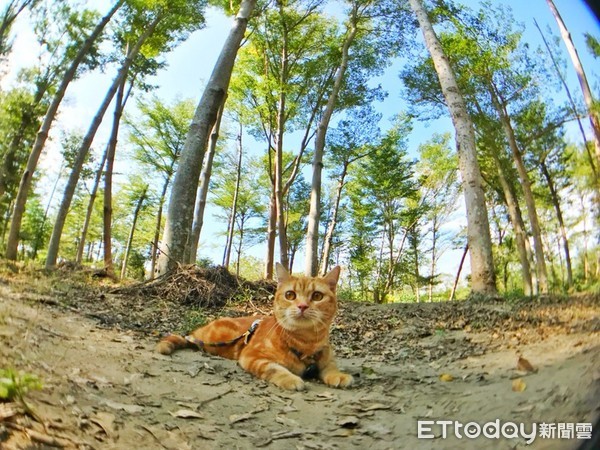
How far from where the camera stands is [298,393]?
2.61m

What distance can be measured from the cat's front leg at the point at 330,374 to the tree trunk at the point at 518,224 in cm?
155

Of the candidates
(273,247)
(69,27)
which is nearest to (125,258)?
(273,247)

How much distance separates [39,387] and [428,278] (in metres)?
2.89

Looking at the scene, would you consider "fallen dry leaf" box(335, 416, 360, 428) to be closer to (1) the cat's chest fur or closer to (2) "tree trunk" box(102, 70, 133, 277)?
(1) the cat's chest fur

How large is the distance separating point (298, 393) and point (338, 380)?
14.5 inches

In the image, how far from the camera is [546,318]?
1.21 metres

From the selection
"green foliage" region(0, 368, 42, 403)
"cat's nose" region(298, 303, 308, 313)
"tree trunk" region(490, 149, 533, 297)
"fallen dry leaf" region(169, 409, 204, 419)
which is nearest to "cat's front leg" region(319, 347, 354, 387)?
"cat's nose" region(298, 303, 308, 313)

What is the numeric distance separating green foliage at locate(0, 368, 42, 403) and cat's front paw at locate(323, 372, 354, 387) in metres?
1.99

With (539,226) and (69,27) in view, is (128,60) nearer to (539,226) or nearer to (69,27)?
(69,27)

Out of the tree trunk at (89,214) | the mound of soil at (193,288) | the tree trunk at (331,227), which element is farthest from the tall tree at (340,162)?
the tree trunk at (89,214)

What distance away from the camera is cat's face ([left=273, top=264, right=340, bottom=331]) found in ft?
10.6

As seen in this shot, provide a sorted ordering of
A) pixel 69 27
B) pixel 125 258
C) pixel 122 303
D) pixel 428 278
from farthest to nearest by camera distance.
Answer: pixel 125 258
pixel 122 303
pixel 428 278
pixel 69 27

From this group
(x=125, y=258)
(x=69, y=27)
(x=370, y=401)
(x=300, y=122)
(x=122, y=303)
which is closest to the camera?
(x=370, y=401)

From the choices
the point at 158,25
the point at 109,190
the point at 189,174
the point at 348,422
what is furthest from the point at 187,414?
the point at 158,25
